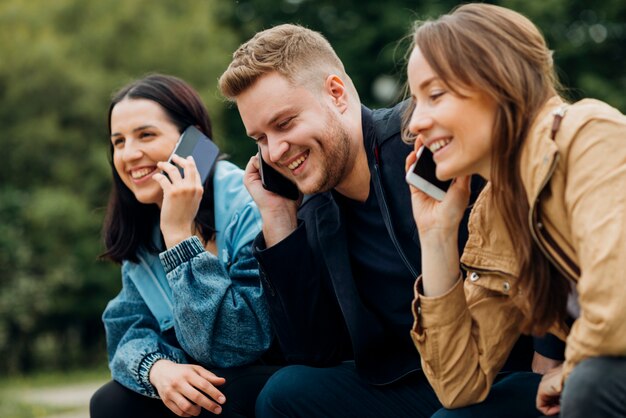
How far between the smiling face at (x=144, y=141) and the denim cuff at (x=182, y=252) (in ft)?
1.50

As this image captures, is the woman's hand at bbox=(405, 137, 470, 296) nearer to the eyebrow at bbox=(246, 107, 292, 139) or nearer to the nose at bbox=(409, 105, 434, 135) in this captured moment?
the nose at bbox=(409, 105, 434, 135)

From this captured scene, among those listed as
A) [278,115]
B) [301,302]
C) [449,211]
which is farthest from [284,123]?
[449,211]

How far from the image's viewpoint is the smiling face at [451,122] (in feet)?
7.91

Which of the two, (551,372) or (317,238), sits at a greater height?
(317,238)

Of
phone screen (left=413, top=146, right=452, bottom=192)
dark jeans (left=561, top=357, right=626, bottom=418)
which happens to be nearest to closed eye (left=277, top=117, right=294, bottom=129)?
phone screen (left=413, top=146, right=452, bottom=192)

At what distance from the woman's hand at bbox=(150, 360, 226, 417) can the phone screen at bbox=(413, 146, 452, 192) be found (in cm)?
111

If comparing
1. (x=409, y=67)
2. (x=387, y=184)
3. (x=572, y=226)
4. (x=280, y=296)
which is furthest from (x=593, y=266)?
(x=280, y=296)

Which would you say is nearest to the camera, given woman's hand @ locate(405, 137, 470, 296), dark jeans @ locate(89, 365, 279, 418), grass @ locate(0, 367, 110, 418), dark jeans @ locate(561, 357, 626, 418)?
dark jeans @ locate(561, 357, 626, 418)

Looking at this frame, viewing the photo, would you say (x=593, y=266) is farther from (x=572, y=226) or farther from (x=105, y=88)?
(x=105, y=88)

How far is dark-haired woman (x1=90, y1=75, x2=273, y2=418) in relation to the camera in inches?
133

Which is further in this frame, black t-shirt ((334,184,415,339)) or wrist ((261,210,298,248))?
wrist ((261,210,298,248))

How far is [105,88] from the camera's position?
66.2 ft

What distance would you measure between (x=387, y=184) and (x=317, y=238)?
1.07ft

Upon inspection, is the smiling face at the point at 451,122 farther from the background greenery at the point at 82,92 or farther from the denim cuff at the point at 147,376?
the background greenery at the point at 82,92
